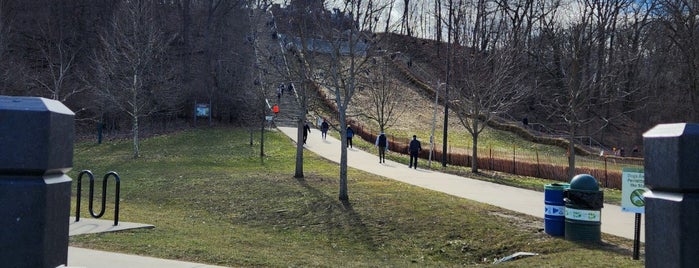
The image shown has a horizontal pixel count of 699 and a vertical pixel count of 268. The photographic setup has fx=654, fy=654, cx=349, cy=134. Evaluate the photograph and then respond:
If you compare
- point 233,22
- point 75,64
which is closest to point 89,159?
point 75,64

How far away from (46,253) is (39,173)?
427 millimetres

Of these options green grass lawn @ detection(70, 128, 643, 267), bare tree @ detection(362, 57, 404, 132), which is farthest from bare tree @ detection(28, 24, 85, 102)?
green grass lawn @ detection(70, 128, 643, 267)

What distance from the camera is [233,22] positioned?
6122 centimetres

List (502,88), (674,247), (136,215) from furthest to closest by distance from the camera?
(502,88), (136,215), (674,247)

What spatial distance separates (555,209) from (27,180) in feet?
33.9

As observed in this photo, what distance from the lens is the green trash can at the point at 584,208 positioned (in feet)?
36.5

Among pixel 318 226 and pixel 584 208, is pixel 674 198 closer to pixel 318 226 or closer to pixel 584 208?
pixel 584 208

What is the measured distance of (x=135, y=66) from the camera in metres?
33.7

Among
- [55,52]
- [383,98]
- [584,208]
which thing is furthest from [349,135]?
[55,52]

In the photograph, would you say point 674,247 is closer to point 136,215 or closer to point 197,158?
point 136,215

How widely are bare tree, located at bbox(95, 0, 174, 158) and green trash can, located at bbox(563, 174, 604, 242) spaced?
26.6m

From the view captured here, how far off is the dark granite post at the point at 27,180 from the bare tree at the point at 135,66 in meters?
31.4

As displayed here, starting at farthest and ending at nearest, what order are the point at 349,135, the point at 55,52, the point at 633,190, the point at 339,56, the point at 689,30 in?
the point at 55,52, the point at 689,30, the point at 349,135, the point at 339,56, the point at 633,190

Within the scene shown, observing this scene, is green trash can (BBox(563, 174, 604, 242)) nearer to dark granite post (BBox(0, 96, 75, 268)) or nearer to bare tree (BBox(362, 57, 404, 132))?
dark granite post (BBox(0, 96, 75, 268))
